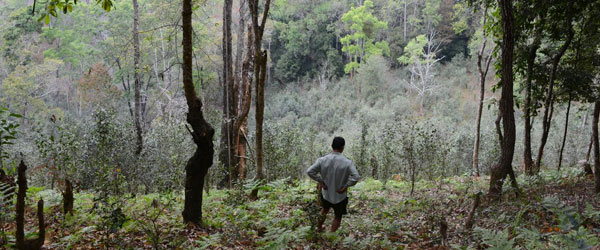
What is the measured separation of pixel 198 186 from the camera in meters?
5.02

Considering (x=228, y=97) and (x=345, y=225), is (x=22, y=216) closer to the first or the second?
(x=345, y=225)

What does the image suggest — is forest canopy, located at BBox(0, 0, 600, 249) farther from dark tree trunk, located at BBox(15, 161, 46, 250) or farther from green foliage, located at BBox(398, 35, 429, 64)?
green foliage, located at BBox(398, 35, 429, 64)

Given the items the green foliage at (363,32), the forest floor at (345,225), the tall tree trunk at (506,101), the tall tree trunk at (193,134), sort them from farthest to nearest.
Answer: the green foliage at (363,32) → the tall tree trunk at (506,101) → the tall tree trunk at (193,134) → the forest floor at (345,225)

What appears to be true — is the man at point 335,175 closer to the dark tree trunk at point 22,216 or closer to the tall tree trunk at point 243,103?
the dark tree trunk at point 22,216

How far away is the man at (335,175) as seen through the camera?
5.10 meters

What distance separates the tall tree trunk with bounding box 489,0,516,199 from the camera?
595 centimetres

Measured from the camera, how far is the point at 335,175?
16.8ft

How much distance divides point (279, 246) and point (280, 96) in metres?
36.5

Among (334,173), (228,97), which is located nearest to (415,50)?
(228,97)

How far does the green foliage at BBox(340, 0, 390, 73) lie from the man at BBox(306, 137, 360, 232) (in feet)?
111

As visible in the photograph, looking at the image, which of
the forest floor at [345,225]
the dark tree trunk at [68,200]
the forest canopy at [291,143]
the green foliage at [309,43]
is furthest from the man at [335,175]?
the green foliage at [309,43]

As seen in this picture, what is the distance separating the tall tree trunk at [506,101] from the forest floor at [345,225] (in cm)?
40

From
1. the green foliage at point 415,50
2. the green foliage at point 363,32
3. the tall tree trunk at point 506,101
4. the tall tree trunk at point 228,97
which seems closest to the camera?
the tall tree trunk at point 506,101

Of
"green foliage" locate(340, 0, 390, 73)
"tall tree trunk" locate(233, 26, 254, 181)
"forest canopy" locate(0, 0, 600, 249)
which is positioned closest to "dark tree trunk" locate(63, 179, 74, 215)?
"forest canopy" locate(0, 0, 600, 249)
